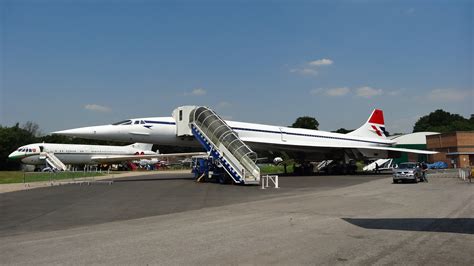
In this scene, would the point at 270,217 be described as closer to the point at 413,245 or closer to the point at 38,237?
the point at 413,245

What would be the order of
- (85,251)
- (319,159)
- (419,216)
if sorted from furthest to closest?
1. (319,159)
2. (419,216)
3. (85,251)

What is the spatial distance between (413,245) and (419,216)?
357 cm

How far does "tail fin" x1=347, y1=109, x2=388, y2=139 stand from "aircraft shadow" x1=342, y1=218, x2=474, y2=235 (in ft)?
107

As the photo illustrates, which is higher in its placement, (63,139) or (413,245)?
(63,139)

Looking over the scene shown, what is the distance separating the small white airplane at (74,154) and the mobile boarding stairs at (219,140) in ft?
53.8

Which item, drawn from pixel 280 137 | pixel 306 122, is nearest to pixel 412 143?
pixel 306 122

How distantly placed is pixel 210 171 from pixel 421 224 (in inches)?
671

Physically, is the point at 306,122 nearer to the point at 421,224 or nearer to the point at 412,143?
the point at 412,143

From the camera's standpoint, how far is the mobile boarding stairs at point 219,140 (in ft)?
72.7

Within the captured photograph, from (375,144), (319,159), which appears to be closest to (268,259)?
(319,159)

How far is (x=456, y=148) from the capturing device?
5819 cm

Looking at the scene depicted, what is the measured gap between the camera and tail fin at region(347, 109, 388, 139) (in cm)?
4116

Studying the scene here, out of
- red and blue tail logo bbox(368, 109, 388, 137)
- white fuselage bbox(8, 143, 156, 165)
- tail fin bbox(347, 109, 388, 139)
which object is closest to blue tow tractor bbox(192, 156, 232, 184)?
tail fin bbox(347, 109, 388, 139)

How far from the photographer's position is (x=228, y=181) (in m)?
24.2
